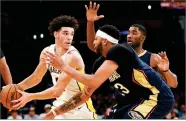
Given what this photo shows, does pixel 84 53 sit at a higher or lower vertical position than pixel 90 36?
lower

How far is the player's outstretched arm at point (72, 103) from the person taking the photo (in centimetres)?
493

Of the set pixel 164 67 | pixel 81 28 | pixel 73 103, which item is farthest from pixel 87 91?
pixel 81 28

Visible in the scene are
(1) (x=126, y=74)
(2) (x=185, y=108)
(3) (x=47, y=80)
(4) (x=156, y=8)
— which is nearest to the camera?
(1) (x=126, y=74)

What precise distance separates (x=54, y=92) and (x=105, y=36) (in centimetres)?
84

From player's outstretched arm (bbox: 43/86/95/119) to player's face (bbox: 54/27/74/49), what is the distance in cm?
81

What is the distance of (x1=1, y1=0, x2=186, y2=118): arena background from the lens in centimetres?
1369

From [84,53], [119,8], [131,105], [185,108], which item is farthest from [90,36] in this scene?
[84,53]

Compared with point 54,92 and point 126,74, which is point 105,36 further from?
point 54,92

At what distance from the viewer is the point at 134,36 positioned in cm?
564

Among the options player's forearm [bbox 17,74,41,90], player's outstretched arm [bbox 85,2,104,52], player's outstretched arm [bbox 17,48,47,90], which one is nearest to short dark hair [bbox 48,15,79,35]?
player's outstretched arm [bbox 85,2,104,52]

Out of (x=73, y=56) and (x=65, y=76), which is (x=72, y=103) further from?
(x=73, y=56)

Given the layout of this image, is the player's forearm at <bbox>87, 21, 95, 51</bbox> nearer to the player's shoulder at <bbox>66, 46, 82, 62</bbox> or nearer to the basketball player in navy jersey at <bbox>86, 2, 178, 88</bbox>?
the basketball player in navy jersey at <bbox>86, 2, 178, 88</bbox>

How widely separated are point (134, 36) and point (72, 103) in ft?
4.17

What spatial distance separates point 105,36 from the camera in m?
4.59
